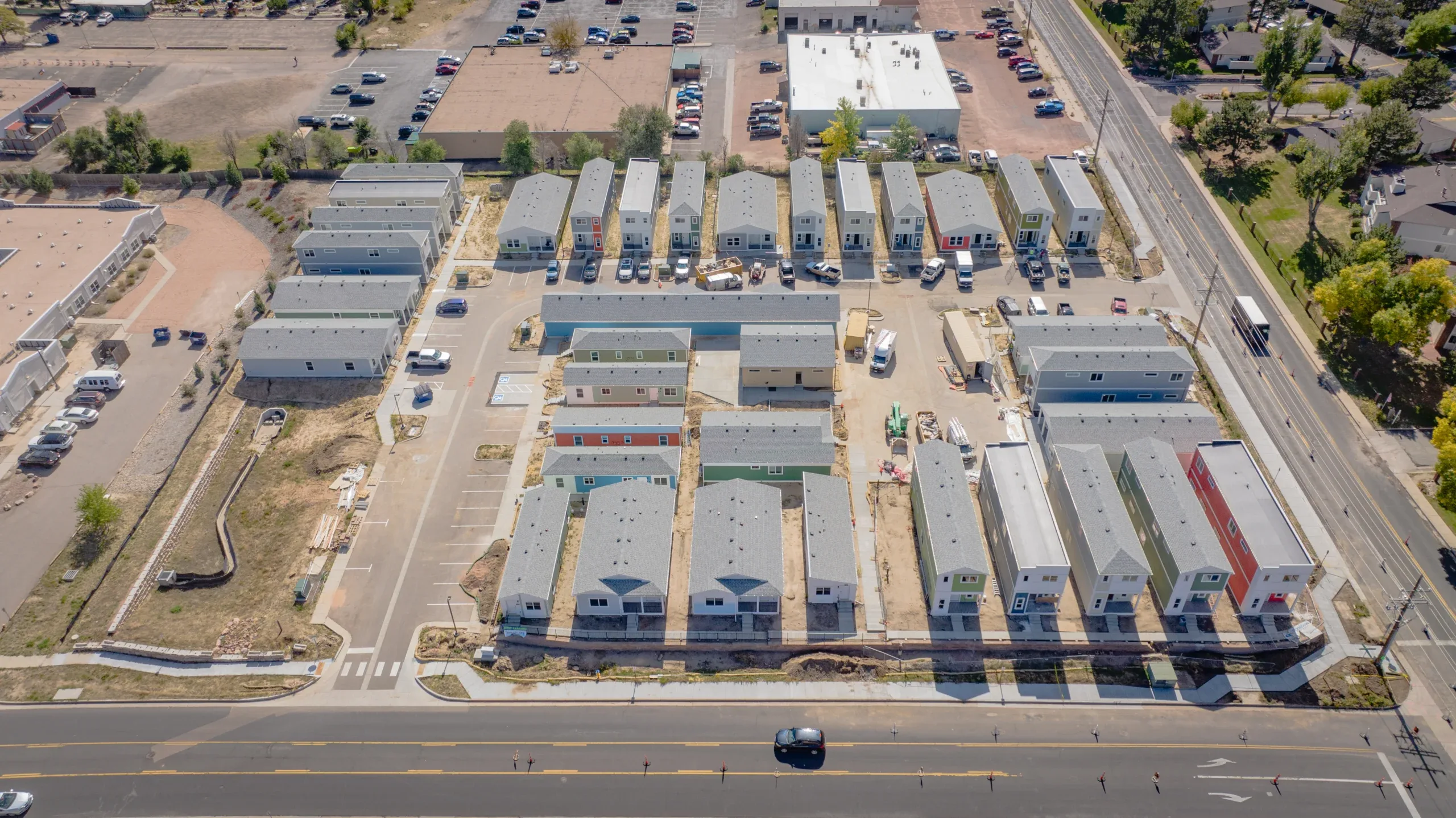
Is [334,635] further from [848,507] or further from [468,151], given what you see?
[468,151]

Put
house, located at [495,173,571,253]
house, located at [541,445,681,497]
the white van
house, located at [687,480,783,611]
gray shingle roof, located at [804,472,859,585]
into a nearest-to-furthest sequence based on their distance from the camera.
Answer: house, located at [687,480,783,611]
gray shingle roof, located at [804,472,859,585]
house, located at [541,445,681,497]
the white van
house, located at [495,173,571,253]

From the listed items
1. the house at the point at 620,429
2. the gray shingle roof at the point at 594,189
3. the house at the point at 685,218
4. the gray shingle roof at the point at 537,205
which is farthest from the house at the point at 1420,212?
the gray shingle roof at the point at 537,205

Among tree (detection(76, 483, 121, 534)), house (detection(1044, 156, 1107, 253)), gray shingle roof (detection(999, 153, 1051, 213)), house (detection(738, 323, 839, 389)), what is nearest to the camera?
tree (detection(76, 483, 121, 534))

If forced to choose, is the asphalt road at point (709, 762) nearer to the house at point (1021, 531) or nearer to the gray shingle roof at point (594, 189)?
the house at point (1021, 531)

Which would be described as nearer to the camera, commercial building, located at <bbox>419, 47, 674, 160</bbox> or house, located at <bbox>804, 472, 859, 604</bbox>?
house, located at <bbox>804, 472, 859, 604</bbox>

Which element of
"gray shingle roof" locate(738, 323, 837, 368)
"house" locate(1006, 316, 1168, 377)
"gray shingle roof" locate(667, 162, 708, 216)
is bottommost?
"gray shingle roof" locate(738, 323, 837, 368)

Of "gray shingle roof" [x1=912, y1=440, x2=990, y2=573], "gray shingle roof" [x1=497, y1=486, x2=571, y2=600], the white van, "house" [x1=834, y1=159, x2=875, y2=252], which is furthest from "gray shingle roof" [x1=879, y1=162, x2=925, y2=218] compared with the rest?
the white van

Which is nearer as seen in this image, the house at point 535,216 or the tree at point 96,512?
the tree at point 96,512

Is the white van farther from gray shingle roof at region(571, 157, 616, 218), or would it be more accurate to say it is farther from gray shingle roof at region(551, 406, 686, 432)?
gray shingle roof at region(571, 157, 616, 218)
